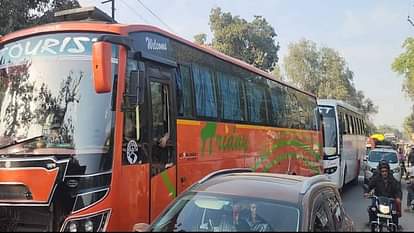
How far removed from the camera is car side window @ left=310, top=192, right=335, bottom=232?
4.78m

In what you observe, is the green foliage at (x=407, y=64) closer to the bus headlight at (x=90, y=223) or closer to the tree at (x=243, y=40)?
the tree at (x=243, y=40)

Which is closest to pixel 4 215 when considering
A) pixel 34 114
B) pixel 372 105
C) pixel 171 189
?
pixel 34 114

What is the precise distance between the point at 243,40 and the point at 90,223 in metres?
39.2

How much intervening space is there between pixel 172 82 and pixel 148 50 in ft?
2.36

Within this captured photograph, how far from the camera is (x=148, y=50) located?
717cm

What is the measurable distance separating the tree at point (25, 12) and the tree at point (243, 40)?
2752cm

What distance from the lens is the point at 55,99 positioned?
6.40 m

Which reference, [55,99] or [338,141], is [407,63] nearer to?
[338,141]

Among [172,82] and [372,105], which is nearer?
[172,82]

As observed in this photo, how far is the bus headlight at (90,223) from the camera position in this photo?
5.96 meters

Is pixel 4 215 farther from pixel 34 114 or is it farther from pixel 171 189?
pixel 171 189

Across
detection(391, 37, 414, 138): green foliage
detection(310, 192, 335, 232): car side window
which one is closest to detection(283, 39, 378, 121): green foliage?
detection(391, 37, 414, 138): green foliage

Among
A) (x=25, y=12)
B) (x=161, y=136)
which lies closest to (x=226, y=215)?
(x=161, y=136)

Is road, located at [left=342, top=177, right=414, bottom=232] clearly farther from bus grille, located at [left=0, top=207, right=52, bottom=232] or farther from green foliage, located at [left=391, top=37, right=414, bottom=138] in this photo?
green foliage, located at [left=391, top=37, right=414, bottom=138]
